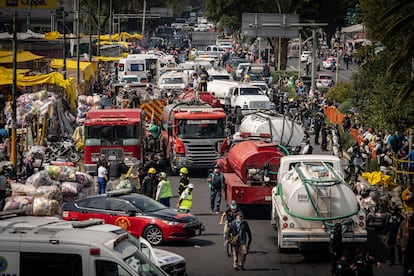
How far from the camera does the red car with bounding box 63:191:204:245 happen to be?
79.6 feet

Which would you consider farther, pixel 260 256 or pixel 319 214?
pixel 260 256

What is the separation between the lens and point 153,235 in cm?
2445

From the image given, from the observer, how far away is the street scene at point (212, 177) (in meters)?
18.5

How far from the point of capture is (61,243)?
14281 mm

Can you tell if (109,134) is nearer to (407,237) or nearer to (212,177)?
(212,177)

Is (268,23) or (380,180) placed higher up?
(268,23)

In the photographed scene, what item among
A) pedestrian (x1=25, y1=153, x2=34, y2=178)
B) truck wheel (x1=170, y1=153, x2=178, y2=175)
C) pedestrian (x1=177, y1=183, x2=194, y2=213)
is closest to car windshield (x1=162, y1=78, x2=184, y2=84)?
truck wheel (x1=170, y1=153, x2=178, y2=175)

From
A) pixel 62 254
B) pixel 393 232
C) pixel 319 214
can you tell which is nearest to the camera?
pixel 62 254

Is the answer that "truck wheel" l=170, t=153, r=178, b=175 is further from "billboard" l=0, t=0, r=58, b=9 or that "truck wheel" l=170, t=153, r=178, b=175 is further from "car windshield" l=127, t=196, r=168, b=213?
"billboard" l=0, t=0, r=58, b=9

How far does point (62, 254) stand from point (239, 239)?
826 cm

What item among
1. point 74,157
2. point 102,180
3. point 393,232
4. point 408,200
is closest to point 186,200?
point 102,180

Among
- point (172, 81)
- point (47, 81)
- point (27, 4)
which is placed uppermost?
point (27, 4)

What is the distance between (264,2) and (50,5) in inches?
1291

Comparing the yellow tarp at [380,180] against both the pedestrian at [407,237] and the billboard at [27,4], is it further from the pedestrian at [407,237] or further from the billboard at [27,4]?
the billboard at [27,4]
